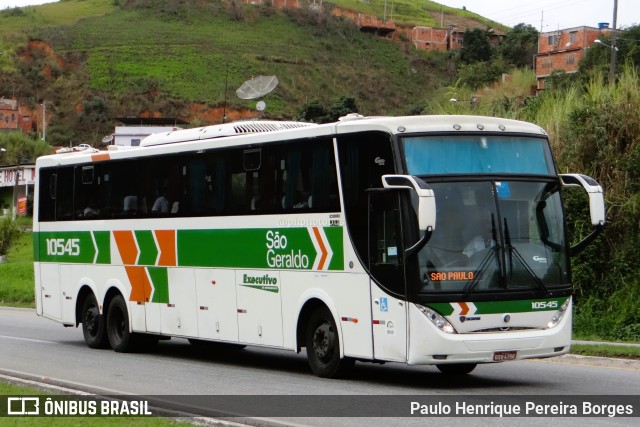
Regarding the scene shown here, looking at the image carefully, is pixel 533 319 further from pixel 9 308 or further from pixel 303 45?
pixel 303 45

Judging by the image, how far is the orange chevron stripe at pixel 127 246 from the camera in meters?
20.2

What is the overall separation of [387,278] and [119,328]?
8134 millimetres

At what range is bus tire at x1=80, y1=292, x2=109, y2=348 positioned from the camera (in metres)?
21.3

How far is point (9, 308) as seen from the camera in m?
37.7

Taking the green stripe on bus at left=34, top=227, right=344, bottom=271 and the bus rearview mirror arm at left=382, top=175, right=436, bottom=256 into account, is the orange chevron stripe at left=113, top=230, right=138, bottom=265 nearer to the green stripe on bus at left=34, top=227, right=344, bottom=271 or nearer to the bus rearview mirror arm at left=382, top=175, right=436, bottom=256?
the green stripe on bus at left=34, top=227, right=344, bottom=271

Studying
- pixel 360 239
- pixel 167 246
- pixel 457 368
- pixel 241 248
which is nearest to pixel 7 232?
pixel 167 246

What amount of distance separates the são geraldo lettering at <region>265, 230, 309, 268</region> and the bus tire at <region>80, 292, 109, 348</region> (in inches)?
226

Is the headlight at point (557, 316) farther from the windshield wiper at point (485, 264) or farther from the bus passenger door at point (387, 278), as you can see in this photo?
the bus passenger door at point (387, 278)

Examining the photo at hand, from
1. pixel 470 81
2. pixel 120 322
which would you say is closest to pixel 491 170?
pixel 120 322

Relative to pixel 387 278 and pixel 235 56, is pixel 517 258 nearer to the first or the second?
pixel 387 278

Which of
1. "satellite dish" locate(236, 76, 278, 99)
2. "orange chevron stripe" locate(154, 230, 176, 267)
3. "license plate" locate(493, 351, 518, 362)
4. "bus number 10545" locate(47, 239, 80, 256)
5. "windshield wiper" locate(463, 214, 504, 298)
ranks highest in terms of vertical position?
"satellite dish" locate(236, 76, 278, 99)

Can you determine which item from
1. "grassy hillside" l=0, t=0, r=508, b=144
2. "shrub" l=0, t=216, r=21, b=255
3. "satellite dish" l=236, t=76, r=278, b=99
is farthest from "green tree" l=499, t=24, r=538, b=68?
"shrub" l=0, t=216, r=21, b=255

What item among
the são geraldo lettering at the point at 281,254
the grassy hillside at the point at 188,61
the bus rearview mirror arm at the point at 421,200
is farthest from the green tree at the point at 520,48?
the bus rearview mirror arm at the point at 421,200

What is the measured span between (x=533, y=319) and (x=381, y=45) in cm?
15654
